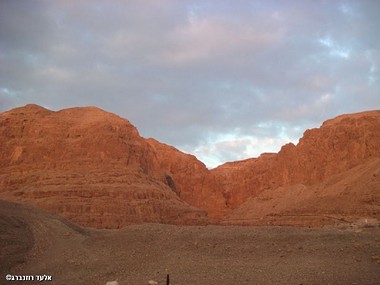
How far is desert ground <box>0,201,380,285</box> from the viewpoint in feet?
55.4

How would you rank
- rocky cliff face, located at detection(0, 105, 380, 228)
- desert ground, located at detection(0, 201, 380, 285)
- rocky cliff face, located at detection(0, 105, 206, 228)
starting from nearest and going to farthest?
desert ground, located at detection(0, 201, 380, 285), rocky cliff face, located at detection(0, 105, 206, 228), rocky cliff face, located at detection(0, 105, 380, 228)

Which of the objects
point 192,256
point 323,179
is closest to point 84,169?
point 323,179

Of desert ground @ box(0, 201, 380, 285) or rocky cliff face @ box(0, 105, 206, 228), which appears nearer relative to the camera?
desert ground @ box(0, 201, 380, 285)

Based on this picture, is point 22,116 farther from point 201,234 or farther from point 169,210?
point 201,234

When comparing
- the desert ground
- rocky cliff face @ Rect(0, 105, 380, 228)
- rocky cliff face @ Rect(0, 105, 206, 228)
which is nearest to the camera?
the desert ground

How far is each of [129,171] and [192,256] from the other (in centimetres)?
6252

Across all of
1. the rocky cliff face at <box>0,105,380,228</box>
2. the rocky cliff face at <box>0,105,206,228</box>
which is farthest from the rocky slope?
the rocky cliff face at <box>0,105,206,228</box>

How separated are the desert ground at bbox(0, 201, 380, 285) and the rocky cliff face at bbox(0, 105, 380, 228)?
4008 centimetres

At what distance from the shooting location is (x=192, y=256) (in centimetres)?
2070

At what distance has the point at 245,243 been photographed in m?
21.7

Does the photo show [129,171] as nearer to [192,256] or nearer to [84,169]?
[84,169]

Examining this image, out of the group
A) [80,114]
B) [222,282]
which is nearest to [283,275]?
[222,282]

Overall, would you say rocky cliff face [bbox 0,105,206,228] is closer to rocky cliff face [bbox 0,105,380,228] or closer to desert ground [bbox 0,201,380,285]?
rocky cliff face [bbox 0,105,380,228]

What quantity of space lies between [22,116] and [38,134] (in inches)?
305
